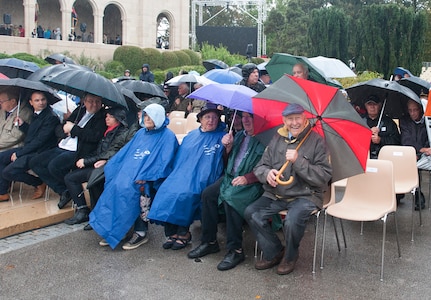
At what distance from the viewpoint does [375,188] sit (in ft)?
17.8

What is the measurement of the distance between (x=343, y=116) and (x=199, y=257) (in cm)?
200

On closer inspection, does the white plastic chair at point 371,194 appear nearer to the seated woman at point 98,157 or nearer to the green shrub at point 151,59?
the seated woman at point 98,157

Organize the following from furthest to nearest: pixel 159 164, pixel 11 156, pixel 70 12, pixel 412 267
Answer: pixel 70 12
pixel 11 156
pixel 159 164
pixel 412 267

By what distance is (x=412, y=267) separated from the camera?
4969mm

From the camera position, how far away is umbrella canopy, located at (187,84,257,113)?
4902 mm

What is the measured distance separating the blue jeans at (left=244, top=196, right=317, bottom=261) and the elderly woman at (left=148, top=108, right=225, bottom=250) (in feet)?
2.38

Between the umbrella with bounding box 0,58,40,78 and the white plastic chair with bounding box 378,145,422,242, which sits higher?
the umbrella with bounding box 0,58,40,78

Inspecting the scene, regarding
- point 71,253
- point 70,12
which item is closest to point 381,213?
point 71,253

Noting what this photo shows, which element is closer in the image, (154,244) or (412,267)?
(412,267)

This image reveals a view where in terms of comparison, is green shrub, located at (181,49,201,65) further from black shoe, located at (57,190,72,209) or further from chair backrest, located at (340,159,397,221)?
chair backrest, located at (340,159,397,221)

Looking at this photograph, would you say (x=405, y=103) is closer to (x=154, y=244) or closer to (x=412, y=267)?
(x=412, y=267)

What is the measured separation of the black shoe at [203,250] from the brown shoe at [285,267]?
80 centimetres

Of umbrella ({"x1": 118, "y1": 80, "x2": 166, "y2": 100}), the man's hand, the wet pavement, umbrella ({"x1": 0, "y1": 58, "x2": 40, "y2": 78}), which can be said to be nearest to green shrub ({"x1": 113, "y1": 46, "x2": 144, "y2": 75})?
umbrella ({"x1": 0, "y1": 58, "x2": 40, "y2": 78})

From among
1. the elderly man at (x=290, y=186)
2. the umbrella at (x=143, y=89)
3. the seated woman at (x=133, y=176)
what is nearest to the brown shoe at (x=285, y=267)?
the elderly man at (x=290, y=186)
